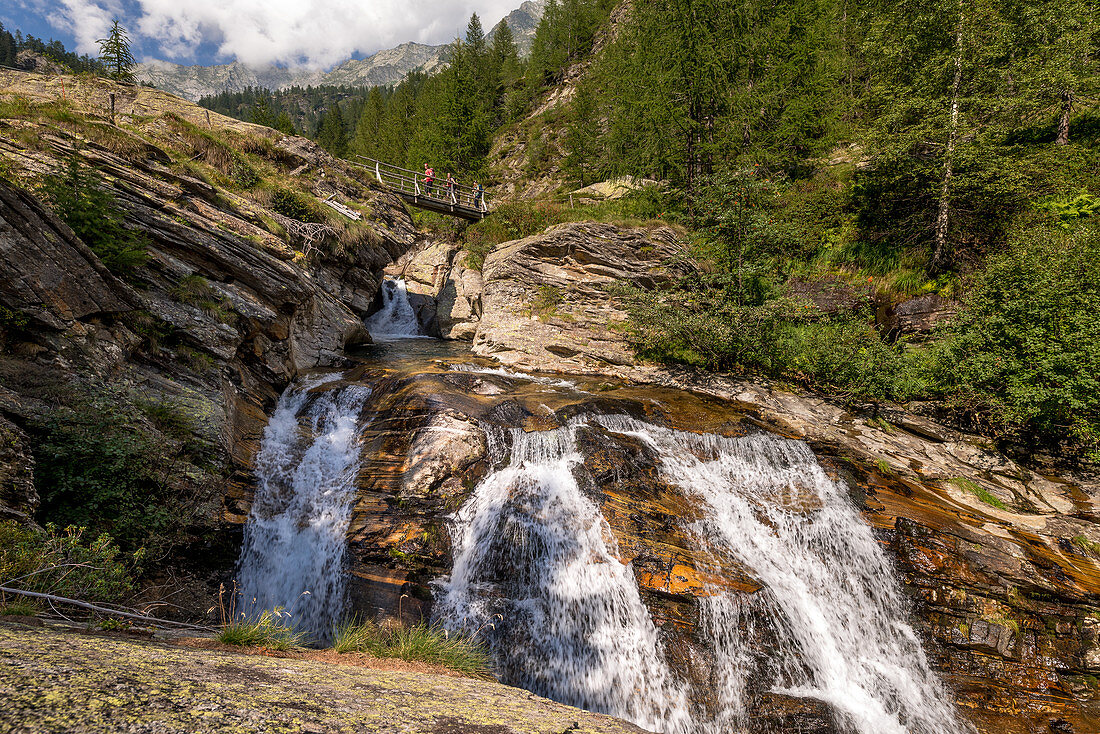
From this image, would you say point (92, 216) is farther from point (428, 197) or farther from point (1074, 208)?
point (1074, 208)

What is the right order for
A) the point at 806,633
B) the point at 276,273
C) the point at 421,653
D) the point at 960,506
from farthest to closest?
the point at 276,273 < the point at 960,506 < the point at 806,633 < the point at 421,653

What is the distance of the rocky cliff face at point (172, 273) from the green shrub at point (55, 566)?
0.76m

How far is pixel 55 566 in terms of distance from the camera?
3.16 m

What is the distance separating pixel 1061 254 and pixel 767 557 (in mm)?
10204

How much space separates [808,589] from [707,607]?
203cm

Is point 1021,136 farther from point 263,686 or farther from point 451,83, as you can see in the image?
point 451,83

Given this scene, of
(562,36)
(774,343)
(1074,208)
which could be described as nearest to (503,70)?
(562,36)

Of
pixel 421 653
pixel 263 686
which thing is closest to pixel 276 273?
pixel 421 653

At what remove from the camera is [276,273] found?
A: 11.5 m

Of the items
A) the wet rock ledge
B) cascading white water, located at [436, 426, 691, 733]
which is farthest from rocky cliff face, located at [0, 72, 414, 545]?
Answer: cascading white water, located at [436, 426, 691, 733]

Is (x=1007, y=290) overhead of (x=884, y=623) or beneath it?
overhead

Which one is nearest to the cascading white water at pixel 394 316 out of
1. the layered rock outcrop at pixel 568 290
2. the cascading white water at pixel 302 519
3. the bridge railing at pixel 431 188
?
the bridge railing at pixel 431 188

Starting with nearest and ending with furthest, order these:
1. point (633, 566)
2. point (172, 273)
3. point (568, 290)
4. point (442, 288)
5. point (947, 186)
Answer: point (633, 566) < point (172, 273) < point (947, 186) < point (568, 290) < point (442, 288)

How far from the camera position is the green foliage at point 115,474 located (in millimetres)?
4715
